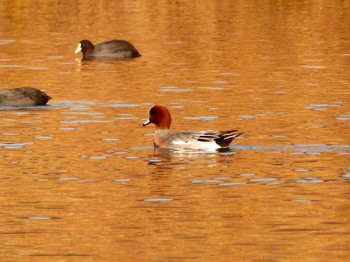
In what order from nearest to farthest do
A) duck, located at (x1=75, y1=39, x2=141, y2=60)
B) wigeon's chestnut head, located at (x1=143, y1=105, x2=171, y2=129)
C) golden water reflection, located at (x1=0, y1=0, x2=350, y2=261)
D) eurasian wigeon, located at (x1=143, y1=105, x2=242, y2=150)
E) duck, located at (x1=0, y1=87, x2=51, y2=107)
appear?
golden water reflection, located at (x1=0, y1=0, x2=350, y2=261), eurasian wigeon, located at (x1=143, y1=105, x2=242, y2=150), wigeon's chestnut head, located at (x1=143, y1=105, x2=171, y2=129), duck, located at (x1=0, y1=87, x2=51, y2=107), duck, located at (x1=75, y1=39, x2=141, y2=60)

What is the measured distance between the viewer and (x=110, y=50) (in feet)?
143

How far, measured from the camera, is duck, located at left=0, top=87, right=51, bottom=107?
31.7 meters

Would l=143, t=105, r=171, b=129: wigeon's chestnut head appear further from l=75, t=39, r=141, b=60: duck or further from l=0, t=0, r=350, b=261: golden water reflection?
l=75, t=39, r=141, b=60: duck

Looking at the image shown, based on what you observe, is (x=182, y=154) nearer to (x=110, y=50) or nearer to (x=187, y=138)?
(x=187, y=138)

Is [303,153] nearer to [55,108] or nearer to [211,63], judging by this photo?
[55,108]

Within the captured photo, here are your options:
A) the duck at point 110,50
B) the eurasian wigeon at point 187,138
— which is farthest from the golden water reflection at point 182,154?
the duck at point 110,50

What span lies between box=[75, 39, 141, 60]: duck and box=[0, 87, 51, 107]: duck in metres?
11.1

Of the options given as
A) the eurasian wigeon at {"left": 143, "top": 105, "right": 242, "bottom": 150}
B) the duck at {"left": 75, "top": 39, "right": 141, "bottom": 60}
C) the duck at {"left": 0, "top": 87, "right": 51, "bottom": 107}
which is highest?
the eurasian wigeon at {"left": 143, "top": 105, "right": 242, "bottom": 150}

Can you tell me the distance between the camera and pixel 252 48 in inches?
1763

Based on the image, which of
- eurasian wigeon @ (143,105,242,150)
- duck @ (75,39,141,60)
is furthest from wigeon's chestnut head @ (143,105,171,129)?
duck @ (75,39,141,60)

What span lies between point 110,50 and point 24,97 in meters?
11.9

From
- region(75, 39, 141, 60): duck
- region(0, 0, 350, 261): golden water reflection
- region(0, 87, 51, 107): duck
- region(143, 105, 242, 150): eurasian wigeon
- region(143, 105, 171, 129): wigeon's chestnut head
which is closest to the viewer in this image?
region(0, 0, 350, 261): golden water reflection

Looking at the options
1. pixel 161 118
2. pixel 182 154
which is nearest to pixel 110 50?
pixel 161 118

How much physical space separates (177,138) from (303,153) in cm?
223
